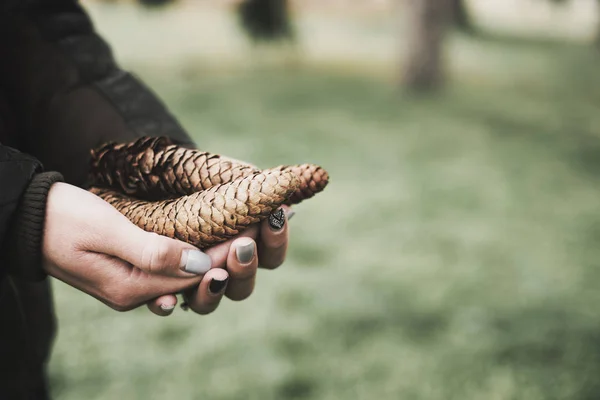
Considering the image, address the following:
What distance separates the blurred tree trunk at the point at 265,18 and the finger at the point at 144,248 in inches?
268

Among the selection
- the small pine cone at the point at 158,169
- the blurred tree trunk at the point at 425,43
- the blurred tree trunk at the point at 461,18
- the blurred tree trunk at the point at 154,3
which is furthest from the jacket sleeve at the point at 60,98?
the blurred tree trunk at the point at 461,18

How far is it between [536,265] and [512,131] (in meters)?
2.95

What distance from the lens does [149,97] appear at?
1206 millimetres

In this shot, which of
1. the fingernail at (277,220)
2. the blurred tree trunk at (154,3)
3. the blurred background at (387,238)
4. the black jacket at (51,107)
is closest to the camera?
the fingernail at (277,220)

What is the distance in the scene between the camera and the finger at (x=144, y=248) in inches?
32.8

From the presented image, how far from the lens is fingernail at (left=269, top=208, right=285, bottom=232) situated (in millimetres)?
938

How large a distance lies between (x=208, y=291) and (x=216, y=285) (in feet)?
0.06

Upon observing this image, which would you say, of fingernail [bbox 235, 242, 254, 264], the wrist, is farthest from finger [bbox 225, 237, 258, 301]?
the wrist

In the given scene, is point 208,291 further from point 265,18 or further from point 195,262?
point 265,18

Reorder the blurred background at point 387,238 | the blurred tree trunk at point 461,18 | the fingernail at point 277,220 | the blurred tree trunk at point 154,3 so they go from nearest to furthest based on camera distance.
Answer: the fingernail at point 277,220, the blurred background at point 387,238, the blurred tree trunk at point 154,3, the blurred tree trunk at point 461,18

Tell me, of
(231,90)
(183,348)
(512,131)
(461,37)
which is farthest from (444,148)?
(461,37)

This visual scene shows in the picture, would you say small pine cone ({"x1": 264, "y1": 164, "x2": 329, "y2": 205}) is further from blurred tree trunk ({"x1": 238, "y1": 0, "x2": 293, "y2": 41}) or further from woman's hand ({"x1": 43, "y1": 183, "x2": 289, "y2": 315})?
blurred tree trunk ({"x1": 238, "y1": 0, "x2": 293, "y2": 41})

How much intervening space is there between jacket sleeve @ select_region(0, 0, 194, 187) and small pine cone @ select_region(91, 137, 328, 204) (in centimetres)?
11

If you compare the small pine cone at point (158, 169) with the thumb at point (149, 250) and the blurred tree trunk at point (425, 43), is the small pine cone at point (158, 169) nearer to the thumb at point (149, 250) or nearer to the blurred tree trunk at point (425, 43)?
the thumb at point (149, 250)
